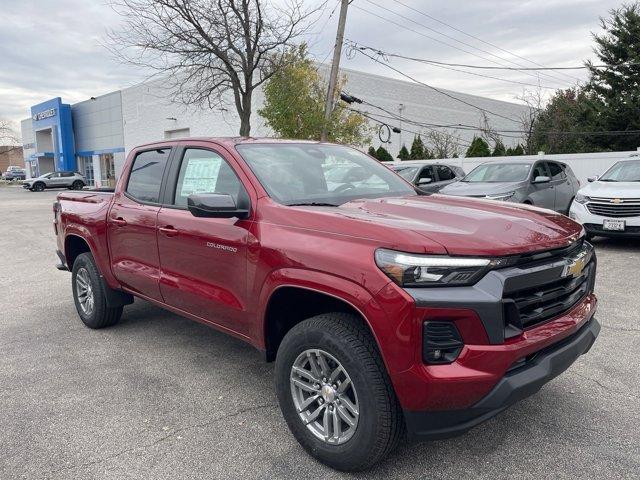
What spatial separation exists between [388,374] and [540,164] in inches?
399

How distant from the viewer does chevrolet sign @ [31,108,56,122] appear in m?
47.0

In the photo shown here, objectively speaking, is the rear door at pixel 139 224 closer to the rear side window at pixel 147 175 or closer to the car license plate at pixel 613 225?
the rear side window at pixel 147 175

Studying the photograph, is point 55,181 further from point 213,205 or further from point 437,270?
point 437,270

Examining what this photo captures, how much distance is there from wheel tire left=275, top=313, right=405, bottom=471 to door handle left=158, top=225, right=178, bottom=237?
147 centimetres

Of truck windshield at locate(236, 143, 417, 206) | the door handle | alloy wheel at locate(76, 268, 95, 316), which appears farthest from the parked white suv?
alloy wheel at locate(76, 268, 95, 316)

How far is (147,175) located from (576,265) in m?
3.46

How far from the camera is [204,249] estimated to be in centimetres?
361

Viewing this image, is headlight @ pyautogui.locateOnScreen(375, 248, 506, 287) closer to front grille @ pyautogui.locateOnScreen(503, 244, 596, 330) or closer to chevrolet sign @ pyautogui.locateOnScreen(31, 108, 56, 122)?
front grille @ pyautogui.locateOnScreen(503, 244, 596, 330)

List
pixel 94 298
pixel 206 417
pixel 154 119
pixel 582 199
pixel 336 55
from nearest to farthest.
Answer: pixel 206 417 → pixel 94 298 → pixel 582 199 → pixel 336 55 → pixel 154 119

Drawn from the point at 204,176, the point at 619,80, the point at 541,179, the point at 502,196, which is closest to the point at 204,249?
the point at 204,176

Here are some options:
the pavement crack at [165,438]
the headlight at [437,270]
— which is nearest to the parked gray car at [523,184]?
the pavement crack at [165,438]

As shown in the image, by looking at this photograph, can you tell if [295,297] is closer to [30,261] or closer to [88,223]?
[88,223]

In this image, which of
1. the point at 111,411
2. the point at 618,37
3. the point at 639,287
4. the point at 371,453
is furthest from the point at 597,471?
the point at 618,37

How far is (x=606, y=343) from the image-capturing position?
4.57 m
